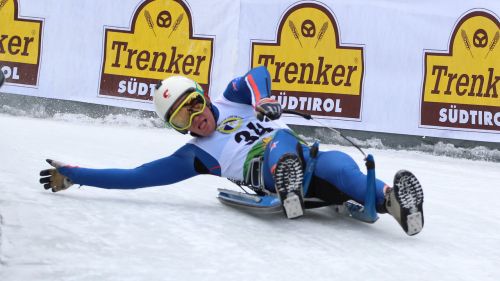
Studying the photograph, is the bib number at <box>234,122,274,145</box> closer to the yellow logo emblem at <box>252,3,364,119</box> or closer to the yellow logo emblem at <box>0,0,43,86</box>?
the yellow logo emblem at <box>252,3,364,119</box>

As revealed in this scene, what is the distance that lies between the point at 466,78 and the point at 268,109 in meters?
5.04

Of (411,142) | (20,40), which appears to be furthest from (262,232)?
(20,40)

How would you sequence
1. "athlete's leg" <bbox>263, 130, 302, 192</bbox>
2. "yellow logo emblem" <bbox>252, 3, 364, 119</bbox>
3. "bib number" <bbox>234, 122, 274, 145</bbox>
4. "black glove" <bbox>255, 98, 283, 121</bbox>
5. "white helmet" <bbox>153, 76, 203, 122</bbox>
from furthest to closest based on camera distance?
1. "yellow logo emblem" <bbox>252, 3, 364, 119</bbox>
2. "bib number" <bbox>234, 122, 274, 145</bbox>
3. "white helmet" <bbox>153, 76, 203, 122</bbox>
4. "athlete's leg" <bbox>263, 130, 302, 192</bbox>
5. "black glove" <bbox>255, 98, 283, 121</bbox>

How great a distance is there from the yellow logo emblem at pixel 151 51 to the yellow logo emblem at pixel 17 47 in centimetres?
82

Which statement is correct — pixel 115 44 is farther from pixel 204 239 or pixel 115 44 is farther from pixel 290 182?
pixel 204 239

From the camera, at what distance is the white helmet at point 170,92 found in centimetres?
366

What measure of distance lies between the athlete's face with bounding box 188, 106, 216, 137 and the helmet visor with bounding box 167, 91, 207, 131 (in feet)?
0.10

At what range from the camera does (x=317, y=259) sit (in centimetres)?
287

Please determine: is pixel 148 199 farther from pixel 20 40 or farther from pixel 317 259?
pixel 20 40

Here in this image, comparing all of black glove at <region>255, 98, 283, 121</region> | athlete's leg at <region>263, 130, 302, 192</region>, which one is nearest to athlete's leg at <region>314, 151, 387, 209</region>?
athlete's leg at <region>263, 130, 302, 192</region>

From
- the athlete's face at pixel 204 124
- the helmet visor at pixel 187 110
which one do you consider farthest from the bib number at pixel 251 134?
the helmet visor at pixel 187 110

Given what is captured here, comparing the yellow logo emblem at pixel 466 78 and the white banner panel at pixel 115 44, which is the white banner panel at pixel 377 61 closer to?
the yellow logo emblem at pixel 466 78

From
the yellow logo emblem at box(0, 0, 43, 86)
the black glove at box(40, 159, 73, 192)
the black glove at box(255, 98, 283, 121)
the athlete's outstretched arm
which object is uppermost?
the yellow logo emblem at box(0, 0, 43, 86)

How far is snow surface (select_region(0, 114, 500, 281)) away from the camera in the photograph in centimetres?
252
